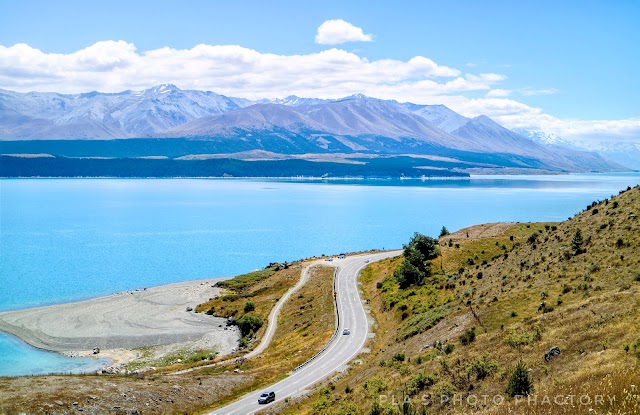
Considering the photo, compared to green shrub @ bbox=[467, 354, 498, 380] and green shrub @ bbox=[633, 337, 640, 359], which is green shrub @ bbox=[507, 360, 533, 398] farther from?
green shrub @ bbox=[633, 337, 640, 359]

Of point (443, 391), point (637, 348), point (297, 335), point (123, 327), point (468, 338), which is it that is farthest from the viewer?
point (123, 327)

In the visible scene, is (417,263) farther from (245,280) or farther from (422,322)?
(245,280)

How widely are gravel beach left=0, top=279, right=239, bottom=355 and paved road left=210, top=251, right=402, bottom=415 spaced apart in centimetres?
1785

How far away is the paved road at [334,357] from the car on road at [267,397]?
0.43 meters

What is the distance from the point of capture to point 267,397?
1759 inches

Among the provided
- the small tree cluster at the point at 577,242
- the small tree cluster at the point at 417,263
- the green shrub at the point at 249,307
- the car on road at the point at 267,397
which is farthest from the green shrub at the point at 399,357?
the green shrub at the point at 249,307

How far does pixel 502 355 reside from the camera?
34625 millimetres

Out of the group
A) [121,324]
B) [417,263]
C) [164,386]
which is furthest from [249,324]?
[164,386]

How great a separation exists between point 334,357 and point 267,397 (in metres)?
13.3

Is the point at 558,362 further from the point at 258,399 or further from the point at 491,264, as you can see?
the point at 491,264

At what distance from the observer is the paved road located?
149ft

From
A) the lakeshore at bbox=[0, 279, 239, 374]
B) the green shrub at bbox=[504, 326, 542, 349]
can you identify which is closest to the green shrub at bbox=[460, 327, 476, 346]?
the green shrub at bbox=[504, 326, 542, 349]

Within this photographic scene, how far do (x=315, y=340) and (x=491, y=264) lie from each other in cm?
2453

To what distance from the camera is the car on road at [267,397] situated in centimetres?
4450
